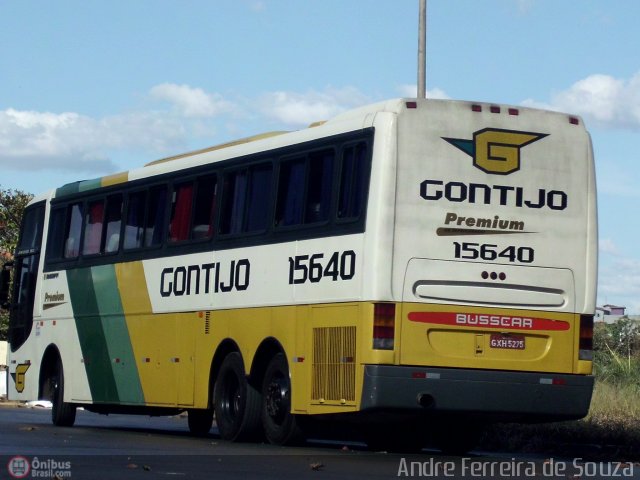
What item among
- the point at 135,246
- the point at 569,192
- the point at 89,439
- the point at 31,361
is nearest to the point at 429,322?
the point at 569,192

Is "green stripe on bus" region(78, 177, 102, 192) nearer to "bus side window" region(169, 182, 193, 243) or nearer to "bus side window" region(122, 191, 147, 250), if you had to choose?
"bus side window" region(122, 191, 147, 250)

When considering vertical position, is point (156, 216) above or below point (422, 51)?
below

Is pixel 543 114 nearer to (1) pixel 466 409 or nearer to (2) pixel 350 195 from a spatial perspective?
(2) pixel 350 195

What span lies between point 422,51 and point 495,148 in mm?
8482

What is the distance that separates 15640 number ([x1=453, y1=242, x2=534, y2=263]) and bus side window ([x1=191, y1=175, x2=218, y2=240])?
13.8 ft

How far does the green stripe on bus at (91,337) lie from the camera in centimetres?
2145

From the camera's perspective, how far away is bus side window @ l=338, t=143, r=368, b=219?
50.8 ft

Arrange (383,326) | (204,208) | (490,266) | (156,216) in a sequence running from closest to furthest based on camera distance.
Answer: (383,326) < (490,266) < (204,208) < (156,216)

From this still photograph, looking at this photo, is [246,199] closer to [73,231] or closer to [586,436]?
[586,436]

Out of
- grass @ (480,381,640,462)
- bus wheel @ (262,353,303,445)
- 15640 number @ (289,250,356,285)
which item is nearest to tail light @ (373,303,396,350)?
15640 number @ (289,250,356,285)

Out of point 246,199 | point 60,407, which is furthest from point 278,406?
point 60,407

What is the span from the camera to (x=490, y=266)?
15484 mm

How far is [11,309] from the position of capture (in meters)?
24.7

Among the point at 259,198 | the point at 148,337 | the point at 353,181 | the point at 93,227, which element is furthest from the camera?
the point at 93,227
